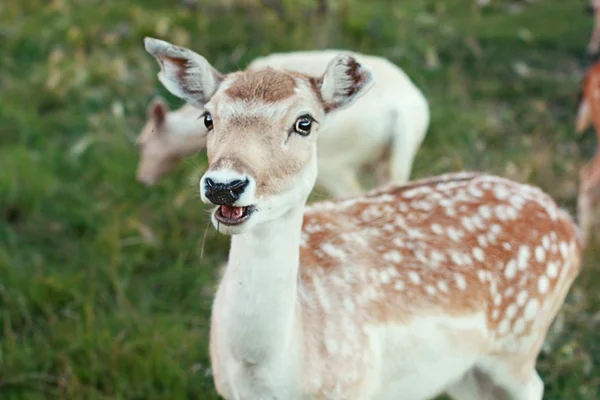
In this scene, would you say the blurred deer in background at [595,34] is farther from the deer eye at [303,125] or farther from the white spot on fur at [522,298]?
the deer eye at [303,125]

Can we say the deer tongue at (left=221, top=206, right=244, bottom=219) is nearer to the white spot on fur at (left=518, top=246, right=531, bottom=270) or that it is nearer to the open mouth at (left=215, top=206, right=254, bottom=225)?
the open mouth at (left=215, top=206, right=254, bottom=225)

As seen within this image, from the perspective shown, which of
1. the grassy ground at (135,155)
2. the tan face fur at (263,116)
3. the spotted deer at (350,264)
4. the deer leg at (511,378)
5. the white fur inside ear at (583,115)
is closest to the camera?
the tan face fur at (263,116)

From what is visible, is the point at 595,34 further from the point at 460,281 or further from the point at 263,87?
the point at 263,87


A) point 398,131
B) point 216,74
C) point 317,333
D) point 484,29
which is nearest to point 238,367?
point 317,333

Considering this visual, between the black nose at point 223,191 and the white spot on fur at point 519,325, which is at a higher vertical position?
the black nose at point 223,191

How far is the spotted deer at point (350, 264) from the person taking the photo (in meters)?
2.50

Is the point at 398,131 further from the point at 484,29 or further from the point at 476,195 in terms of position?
the point at 484,29

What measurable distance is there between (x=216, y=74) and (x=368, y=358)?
1.03 meters

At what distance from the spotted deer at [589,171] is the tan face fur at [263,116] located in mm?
2780

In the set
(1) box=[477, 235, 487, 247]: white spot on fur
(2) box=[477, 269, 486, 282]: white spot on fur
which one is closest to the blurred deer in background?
(1) box=[477, 235, 487, 247]: white spot on fur

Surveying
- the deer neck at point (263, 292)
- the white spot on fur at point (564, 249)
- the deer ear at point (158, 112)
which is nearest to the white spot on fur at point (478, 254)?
the white spot on fur at point (564, 249)

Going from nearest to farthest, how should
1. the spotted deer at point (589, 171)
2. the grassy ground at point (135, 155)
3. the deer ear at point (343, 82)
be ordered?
the deer ear at point (343, 82) → the grassy ground at point (135, 155) → the spotted deer at point (589, 171)

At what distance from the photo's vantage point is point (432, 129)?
20.1ft

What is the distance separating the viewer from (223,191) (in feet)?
7.38
